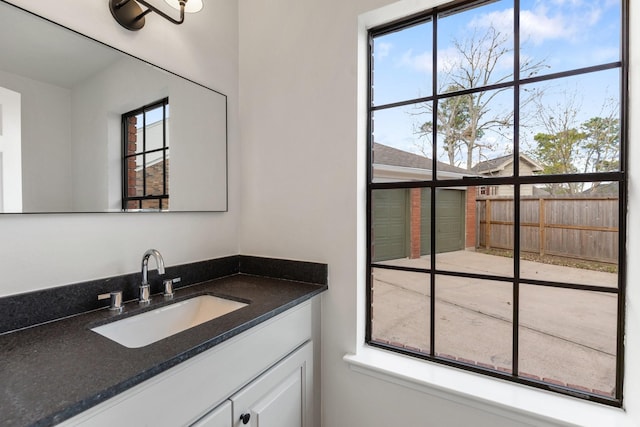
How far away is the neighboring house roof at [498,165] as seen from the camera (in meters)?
1.20

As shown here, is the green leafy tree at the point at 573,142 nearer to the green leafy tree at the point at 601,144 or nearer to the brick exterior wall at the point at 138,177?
the green leafy tree at the point at 601,144

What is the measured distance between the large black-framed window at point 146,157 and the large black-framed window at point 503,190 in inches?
40.0

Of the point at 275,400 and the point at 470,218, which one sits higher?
the point at 470,218

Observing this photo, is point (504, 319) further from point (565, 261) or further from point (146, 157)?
point (146, 157)

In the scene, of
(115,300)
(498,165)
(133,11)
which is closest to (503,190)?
(498,165)

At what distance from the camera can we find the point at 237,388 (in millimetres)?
1028

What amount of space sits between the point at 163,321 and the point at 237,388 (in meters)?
0.47

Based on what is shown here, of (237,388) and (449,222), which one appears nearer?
(237,388)

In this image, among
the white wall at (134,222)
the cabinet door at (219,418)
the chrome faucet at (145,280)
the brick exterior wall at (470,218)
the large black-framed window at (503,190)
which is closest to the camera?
the cabinet door at (219,418)

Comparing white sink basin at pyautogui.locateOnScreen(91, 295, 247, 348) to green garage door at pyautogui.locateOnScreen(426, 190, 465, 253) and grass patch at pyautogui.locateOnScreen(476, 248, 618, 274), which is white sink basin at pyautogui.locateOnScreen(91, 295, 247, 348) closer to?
green garage door at pyautogui.locateOnScreen(426, 190, 465, 253)

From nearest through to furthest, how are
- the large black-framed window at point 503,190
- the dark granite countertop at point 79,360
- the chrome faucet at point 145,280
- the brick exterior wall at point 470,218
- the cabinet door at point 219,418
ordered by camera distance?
1. the dark granite countertop at point 79,360
2. the cabinet door at point 219,418
3. the large black-framed window at point 503,190
4. the chrome faucet at point 145,280
5. the brick exterior wall at point 470,218

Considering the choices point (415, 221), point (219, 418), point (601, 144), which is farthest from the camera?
point (415, 221)

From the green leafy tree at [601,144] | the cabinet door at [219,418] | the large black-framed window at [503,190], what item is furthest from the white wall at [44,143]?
the green leafy tree at [601,144]

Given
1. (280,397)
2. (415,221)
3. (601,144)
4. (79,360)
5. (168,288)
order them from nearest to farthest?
(79,360)
(601,144)
(280,397)
(168,288)
(415,221)
